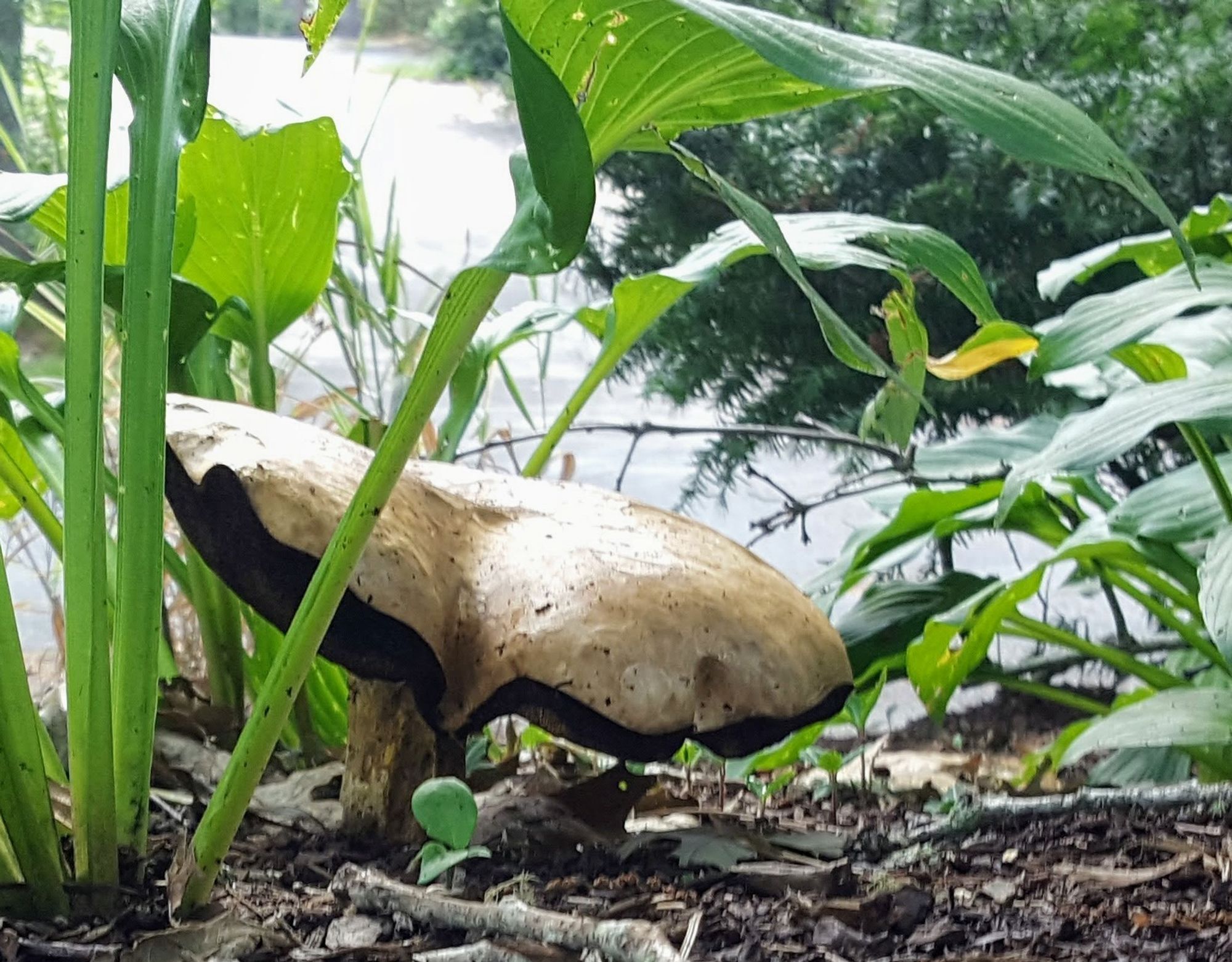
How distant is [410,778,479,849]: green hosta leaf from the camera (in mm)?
560

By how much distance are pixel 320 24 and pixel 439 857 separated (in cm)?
40

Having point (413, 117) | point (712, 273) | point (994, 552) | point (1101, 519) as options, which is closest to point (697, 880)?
point (712, 273)

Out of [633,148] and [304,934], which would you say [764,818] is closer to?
[304,934]

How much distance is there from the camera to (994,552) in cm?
202

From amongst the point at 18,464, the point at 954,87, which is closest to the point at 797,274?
the point at 954,87

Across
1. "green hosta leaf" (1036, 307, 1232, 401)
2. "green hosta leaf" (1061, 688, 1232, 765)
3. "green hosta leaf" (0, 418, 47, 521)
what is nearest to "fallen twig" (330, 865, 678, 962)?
"green hosta leaf" (1061, 688, 1232, 765)

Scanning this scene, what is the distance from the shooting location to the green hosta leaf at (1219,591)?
0.59m

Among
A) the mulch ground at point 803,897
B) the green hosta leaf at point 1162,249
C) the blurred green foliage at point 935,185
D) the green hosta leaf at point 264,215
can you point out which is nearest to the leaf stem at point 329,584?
the mulch ground at point 803,897

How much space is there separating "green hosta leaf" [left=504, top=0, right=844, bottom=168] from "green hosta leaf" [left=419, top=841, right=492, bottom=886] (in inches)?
13.4

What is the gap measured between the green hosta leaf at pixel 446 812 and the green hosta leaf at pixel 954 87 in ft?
1.28

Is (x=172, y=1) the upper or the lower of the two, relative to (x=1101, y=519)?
upper

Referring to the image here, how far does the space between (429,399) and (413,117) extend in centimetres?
137

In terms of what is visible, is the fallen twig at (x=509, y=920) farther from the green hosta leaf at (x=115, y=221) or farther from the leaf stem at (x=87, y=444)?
the green hosta leaf at (x=115, y=221)

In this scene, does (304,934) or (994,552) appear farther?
(994,552)
